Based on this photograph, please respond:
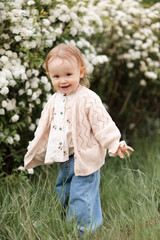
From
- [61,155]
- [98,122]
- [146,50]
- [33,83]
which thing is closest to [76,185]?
[61,155]

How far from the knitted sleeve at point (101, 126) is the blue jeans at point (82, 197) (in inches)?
11.6

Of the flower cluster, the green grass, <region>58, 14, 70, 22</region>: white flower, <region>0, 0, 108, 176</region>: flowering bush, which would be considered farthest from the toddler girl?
the flower cluster

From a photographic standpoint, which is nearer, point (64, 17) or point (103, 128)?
point (103, 128)

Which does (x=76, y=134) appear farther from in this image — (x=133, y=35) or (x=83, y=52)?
(x=133, y=35)

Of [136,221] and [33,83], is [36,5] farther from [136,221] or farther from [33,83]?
[136,221]

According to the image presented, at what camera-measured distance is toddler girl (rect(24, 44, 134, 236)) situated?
2.33 meters

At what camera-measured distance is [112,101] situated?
207 inches

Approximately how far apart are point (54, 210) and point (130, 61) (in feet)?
9.18

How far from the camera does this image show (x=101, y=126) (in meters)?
2.32

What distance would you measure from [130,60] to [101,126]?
2.69m

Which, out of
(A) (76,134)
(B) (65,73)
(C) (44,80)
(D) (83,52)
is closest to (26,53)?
(C) (44,80)

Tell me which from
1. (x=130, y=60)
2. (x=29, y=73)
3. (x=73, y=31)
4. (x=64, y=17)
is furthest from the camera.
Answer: (x=130, y=60)

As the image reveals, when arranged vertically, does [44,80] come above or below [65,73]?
below

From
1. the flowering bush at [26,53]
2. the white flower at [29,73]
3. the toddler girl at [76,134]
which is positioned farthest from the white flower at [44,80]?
the toddler girl at [76,134]
